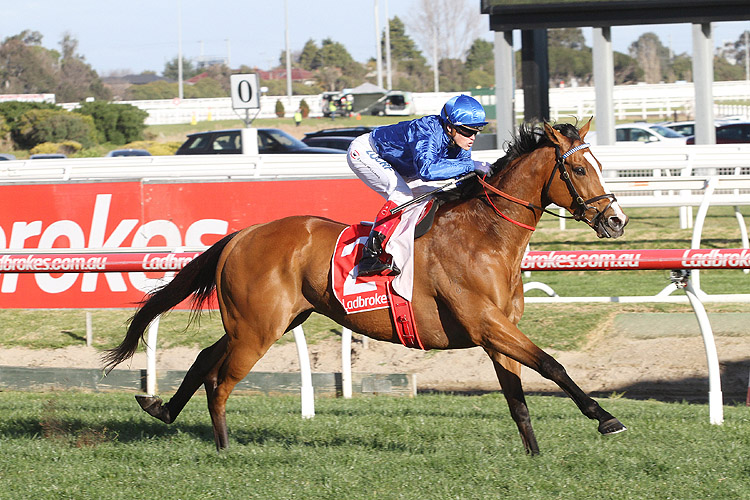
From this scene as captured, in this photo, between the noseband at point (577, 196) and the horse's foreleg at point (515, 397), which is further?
the horse's foreleg at point (515, 397)

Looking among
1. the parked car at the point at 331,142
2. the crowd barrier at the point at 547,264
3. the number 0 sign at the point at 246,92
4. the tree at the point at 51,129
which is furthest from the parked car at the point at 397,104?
the crowd barrier at the point at 547,264

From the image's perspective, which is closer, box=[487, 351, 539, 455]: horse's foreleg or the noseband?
the noseband

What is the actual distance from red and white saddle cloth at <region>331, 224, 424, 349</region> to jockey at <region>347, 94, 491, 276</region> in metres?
0.06

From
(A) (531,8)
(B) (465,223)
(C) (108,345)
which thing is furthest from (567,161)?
(A) (531,8)

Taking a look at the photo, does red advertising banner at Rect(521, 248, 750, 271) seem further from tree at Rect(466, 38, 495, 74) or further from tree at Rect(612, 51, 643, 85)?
tree at Rect(466, 38, 495, 74)

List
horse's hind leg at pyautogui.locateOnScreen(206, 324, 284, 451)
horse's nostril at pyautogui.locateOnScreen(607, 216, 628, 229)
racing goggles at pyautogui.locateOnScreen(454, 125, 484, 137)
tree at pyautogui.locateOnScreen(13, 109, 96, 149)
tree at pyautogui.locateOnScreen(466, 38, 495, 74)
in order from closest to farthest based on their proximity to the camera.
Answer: horse's nostril at pyautogui.locateOnScreen(607, 216, 628, 229), racing goggles at pyautogui.locateOnScreen(454, 125, 484, 137), horse's hind leg at pyautogui.locateOnScreen(206, 324, 284, 451), tree at pyautogui.locateOnScreen(13, 109, 96, 149), tree at pyautogui.locateOnScreen(466, 38, 495, 74)

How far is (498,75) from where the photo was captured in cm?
1561

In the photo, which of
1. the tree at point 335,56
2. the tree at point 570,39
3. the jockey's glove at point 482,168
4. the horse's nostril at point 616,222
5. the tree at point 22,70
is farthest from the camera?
the tree at point 335,56

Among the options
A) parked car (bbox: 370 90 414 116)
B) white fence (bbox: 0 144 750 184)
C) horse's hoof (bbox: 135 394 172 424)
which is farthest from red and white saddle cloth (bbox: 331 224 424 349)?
parked car (bbox: 370 90 414 116)

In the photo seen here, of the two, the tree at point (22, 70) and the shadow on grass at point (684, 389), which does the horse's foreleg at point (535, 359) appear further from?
the tree at point (22, 70)

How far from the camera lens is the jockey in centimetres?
434

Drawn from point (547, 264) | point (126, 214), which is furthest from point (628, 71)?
point (547, 264)

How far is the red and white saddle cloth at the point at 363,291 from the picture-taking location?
4.41 metres

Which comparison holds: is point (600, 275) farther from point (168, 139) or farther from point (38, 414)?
point (168, 139)
